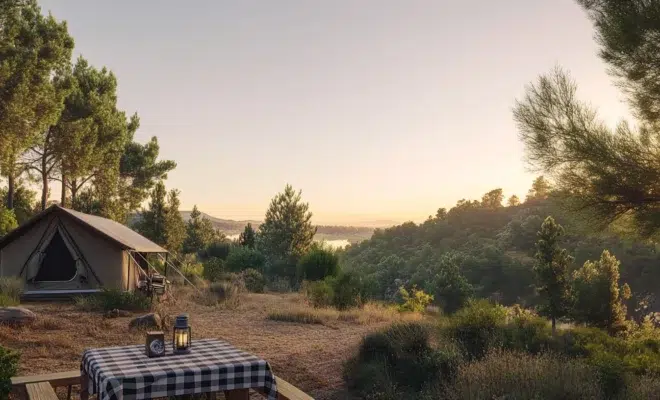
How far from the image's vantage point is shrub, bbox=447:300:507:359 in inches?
364

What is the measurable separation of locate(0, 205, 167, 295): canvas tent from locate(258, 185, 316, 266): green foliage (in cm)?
2214

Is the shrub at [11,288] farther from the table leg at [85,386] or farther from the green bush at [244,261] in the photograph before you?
the green bush at [244,261]

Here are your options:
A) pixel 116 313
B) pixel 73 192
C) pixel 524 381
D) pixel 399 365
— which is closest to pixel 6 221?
pixel 73 192

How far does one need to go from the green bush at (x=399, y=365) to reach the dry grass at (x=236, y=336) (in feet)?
1.35

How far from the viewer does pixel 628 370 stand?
7.83 m

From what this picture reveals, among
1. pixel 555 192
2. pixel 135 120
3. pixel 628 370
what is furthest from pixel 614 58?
pixel 135 120

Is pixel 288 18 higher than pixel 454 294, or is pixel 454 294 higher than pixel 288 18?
pixel 288 18

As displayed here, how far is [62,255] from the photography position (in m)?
17.6

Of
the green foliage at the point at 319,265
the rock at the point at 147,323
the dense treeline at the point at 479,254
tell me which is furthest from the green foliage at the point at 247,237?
the rock at the point at 147,323

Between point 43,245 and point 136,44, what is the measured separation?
691 centimetres

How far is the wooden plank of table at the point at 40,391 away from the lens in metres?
5.33

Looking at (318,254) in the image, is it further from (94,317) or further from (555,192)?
(555,192)

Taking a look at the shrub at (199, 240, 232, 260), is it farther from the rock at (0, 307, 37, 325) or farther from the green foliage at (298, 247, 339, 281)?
the rock at (0, 307, 37, 325)

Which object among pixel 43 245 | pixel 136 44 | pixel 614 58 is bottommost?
pixel 43 245
